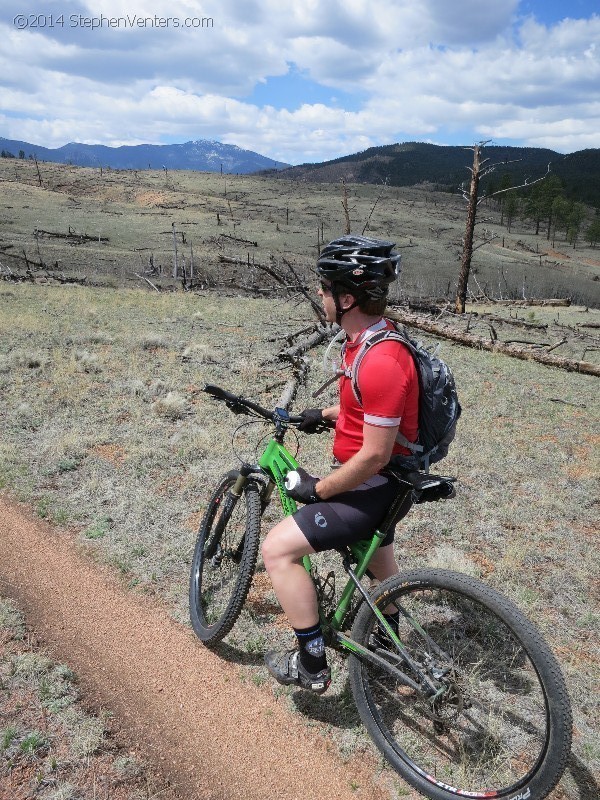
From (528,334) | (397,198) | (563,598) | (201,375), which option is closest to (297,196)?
(397,198)

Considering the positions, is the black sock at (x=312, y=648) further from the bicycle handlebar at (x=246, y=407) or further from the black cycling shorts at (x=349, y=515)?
the bicycle handlebar at (x=246, y=407)

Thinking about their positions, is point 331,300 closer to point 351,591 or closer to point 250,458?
point 351,591

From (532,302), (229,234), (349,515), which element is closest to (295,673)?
(349,515)

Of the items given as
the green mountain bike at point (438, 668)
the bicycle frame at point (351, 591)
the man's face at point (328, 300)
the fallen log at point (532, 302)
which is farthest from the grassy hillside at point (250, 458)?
the fallen log at point (532, 302)

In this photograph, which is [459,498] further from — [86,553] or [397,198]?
[397,198]

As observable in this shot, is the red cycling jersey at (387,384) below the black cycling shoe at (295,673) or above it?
above

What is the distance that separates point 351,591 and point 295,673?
2.34ft

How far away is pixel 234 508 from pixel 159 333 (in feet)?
40.5

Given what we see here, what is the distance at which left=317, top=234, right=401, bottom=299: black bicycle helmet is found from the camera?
2.96 meters

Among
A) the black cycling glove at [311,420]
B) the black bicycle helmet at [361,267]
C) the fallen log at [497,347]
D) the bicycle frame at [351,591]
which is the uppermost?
the black bicycle helmet at [361,267]

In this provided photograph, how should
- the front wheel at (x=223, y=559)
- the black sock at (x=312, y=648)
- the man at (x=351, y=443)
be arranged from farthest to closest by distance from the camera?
the front wheel at (x=223, y=559) → the black sock at (x=312, y=648) → the man at (x=351, y=443)

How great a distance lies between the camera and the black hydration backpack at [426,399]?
9.45 ft

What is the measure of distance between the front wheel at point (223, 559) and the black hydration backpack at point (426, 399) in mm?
1421

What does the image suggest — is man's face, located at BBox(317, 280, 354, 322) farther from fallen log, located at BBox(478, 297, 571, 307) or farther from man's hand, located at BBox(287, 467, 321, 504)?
fallen log, located at BBox(478, 297, 571, 307)
